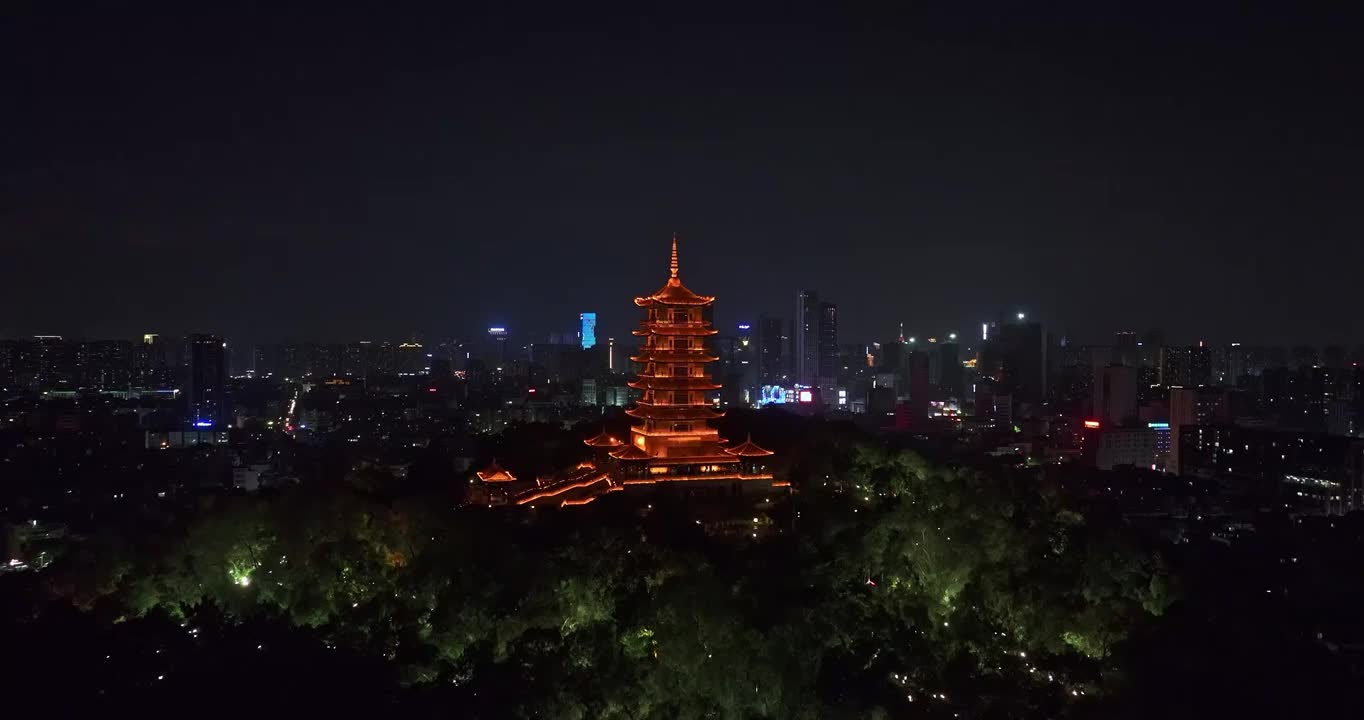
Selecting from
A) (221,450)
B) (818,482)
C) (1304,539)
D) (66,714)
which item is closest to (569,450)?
(818,482)

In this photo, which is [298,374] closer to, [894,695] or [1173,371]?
[1173,371]

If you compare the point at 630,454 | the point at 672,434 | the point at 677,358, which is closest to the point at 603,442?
the point at 630,454

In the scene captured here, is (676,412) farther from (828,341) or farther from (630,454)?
(828,341)

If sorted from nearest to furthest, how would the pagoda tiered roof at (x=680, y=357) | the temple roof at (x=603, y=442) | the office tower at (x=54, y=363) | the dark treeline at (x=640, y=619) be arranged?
the dark treeline at (x=640, y=619) < the pagoda tiered roof at (x=680, y=357) < the temple roof at (x=603, y=442) < the office tower at (x=54, y=363)

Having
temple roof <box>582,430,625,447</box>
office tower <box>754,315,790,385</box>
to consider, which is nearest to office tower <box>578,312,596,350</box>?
office tower <box>754,315,790,385</box>

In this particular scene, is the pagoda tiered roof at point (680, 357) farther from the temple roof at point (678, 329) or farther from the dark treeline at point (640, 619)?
the dark treeline at point (640, 619)

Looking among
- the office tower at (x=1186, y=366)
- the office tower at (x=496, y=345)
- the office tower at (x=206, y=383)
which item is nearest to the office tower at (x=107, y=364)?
the office tower at (x=206, y=383)
